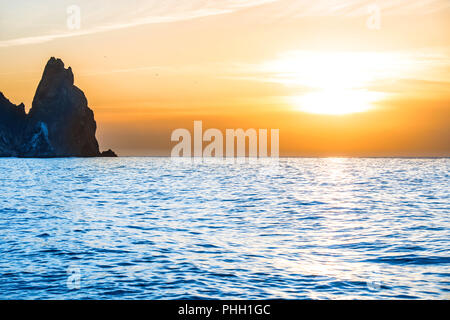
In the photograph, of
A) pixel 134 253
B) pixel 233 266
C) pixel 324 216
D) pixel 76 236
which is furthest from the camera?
pixel 324 216

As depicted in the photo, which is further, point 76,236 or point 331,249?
point 76,236

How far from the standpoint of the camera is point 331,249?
2114 centimetres

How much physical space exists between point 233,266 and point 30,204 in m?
29.8

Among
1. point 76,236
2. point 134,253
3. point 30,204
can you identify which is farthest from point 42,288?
point 30,204

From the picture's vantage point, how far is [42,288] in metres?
14.8

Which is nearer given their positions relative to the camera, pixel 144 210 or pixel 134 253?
pixel 134 253
